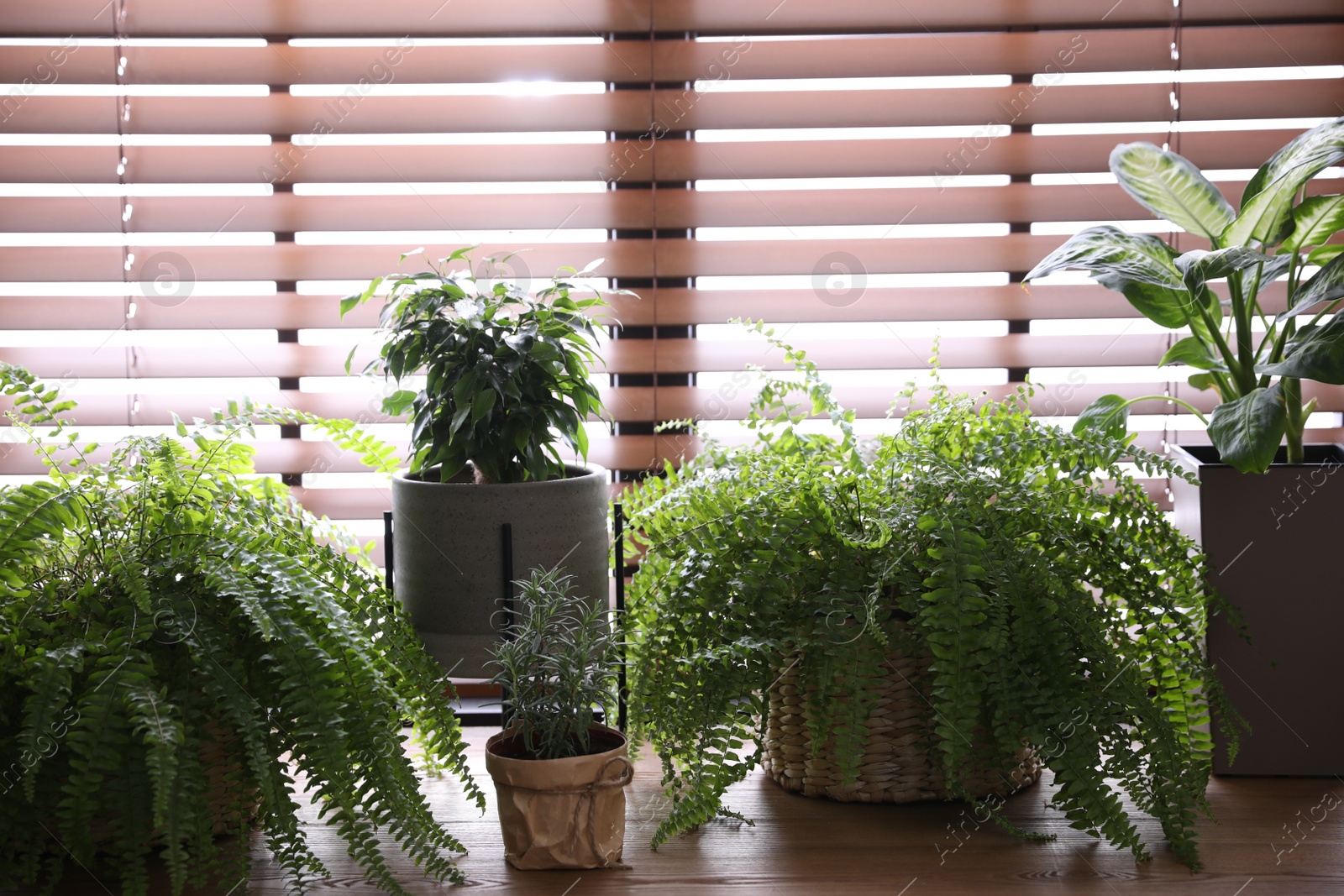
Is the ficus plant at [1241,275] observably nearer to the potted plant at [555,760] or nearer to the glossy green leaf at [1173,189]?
the glossy green leaf at [1173,189]

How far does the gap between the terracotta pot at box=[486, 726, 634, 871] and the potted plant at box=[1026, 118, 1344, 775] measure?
850mm

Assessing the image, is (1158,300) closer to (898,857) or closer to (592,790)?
(898,857)

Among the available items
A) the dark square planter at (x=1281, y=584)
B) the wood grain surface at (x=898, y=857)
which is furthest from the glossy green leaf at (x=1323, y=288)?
the wood grain surface at (x=898, y=857)

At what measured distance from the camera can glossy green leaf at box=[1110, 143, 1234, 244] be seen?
1.56m

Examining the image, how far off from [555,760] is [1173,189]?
1233 millimetres

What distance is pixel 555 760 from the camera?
122 centimetres

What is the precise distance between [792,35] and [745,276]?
48cm

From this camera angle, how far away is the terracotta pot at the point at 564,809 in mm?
1233

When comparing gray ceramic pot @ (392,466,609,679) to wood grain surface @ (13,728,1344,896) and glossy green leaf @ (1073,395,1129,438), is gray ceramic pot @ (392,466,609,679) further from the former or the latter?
glossy green leaf @ (1073,395,1129,438)

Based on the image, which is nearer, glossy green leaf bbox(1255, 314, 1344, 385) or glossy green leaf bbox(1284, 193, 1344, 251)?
glossy green leaf bbox(1255, 314, 1344, 385)

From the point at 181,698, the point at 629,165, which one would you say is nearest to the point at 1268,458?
the point at 629,165

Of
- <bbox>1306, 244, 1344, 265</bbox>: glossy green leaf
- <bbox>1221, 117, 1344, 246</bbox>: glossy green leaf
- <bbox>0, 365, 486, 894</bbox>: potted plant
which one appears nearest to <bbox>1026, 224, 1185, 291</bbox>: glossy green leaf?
<bbox>1221, 117, 1344, 246</bbox>: glossy green leaf

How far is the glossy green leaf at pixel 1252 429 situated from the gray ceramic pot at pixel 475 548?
0.90 m

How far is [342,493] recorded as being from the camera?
207cm
